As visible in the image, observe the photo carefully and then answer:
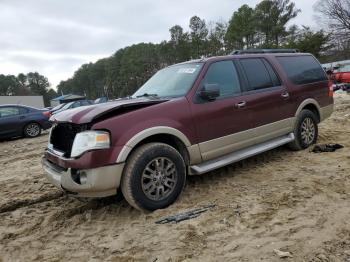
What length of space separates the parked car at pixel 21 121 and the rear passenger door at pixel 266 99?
10291 mm

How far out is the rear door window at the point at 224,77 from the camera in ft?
16.7

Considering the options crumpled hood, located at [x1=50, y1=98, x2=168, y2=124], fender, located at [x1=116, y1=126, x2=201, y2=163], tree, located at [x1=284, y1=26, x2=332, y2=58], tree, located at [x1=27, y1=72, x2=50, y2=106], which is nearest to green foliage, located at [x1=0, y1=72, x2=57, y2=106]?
tree, located at [x1=27, y1=72, x2=50, y2=106]

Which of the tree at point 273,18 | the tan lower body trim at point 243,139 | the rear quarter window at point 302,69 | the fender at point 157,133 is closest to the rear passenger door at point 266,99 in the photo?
the tan lower body trim at point 243,139

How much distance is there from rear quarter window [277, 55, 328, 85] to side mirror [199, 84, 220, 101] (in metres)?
2.02

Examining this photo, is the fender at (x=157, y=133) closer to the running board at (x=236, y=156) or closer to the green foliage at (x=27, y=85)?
the running board at (x=236, y=156)

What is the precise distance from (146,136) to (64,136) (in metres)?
1.03

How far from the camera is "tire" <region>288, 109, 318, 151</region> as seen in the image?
6273 mm

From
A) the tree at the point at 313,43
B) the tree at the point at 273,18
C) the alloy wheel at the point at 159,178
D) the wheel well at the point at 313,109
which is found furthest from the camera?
the tree at the point at 273,18

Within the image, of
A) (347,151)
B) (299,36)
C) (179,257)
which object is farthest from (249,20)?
(179,257)

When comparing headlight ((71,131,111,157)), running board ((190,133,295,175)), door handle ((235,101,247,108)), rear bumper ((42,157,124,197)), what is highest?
door handle ((235,101,247,108))

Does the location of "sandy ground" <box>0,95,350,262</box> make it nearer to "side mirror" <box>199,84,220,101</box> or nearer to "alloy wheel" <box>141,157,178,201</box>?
"alloy wheel" <box>141,157,178,201</box>

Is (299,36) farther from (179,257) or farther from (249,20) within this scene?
(179,257)

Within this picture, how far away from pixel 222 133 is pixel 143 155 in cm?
132

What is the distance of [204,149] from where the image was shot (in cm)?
473
